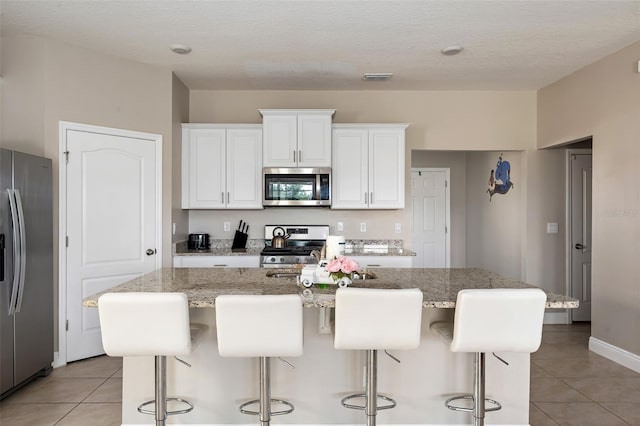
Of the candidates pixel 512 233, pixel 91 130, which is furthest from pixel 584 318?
pixel 91 130

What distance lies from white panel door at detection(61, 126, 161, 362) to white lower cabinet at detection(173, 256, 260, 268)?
0.77ft

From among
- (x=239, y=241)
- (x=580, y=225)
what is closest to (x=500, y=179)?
(x=580, y=225)

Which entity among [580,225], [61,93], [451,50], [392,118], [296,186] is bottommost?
[580,225]

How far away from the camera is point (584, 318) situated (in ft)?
17.0

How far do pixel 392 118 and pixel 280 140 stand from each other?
1402 mm

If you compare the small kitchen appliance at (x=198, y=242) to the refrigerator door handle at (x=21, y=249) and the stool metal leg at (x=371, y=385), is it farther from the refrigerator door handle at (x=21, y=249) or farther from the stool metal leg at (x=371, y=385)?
the stool metal leg at (x=371, y=385)

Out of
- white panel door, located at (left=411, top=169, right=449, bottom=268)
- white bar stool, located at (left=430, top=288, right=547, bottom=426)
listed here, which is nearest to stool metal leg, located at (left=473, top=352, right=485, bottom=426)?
white bar stool, located at (left=430, top=288, right=547, bottom=426)

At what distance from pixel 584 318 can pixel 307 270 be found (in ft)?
14.3

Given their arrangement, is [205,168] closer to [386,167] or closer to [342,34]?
[386,167]

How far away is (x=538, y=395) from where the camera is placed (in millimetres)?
3111

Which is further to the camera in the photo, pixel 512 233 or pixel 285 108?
pixel 512 233

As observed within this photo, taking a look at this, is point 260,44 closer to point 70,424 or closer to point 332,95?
point 332,95

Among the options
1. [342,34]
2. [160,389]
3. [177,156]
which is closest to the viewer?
[160,389]

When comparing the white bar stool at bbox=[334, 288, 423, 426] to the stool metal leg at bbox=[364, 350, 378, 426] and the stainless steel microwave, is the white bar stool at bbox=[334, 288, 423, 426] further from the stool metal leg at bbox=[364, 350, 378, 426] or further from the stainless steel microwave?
the stainless steel microwave
